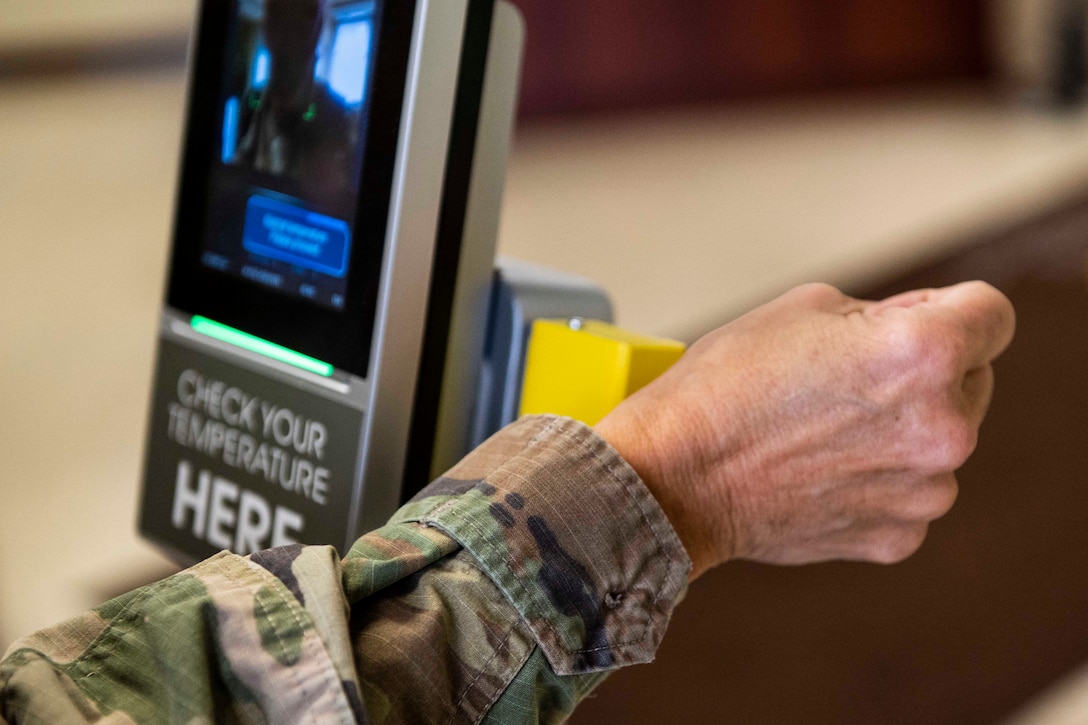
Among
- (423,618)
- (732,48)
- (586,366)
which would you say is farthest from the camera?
(732,48)

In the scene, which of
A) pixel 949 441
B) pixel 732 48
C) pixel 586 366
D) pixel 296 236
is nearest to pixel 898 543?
pixel 949 441

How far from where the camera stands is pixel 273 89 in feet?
2.47

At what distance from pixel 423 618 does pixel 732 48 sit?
4179mm

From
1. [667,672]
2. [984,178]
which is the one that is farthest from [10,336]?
[984,178]

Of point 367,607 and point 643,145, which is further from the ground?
point 643,145

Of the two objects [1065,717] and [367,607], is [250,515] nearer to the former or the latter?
[367,607]

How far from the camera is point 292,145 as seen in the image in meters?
0.74

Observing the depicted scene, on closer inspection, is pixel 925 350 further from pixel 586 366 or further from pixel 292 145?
pixel 292 145

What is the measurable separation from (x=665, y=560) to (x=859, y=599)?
1.34 meters

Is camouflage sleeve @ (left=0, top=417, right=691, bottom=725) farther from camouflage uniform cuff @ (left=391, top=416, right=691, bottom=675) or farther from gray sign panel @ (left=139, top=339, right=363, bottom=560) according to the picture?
gray sign panel @ (left=139, top=339, right=363, bottom=560)

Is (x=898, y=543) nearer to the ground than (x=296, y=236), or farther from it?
nearer to the ground

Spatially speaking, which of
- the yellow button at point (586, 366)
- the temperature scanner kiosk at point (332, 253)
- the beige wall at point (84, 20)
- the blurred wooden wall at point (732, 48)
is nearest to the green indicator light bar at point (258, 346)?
the temperature scanner kiosk at point (332, 253)

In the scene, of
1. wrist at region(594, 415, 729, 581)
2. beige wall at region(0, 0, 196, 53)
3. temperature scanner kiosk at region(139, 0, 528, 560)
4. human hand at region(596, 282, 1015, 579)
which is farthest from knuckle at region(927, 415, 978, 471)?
beige wall at region(0, 0, 196, 53)

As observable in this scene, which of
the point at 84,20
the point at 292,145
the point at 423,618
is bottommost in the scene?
the point at 423,618
